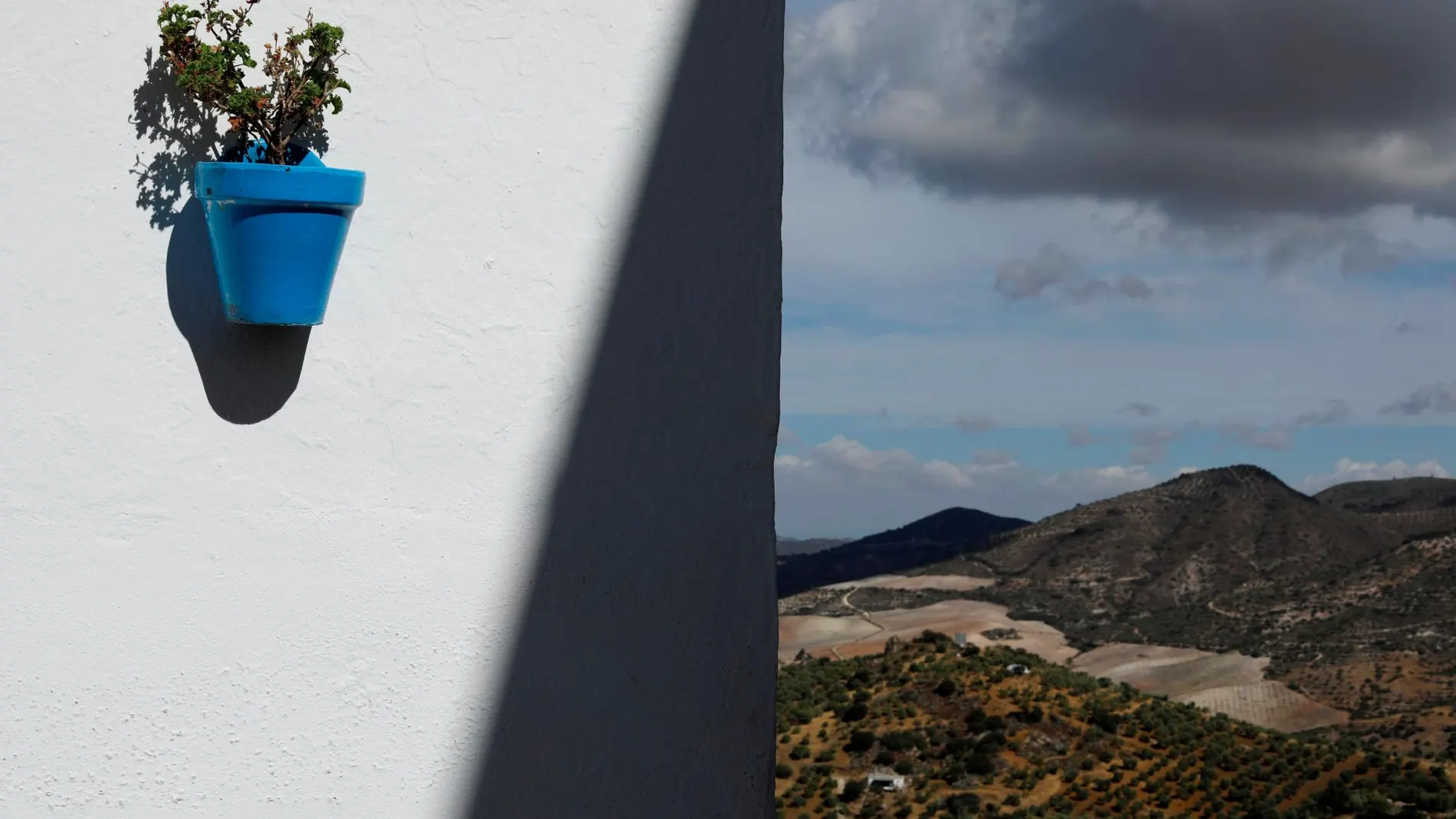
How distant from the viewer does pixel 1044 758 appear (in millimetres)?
29375

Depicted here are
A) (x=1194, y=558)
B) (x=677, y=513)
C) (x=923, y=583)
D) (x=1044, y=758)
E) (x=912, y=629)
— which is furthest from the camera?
(x=923, y=583)

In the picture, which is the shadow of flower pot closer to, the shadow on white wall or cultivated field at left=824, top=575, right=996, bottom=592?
the shadow on white wall

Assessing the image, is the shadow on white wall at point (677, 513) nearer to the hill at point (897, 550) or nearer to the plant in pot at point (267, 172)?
the plant in pot at point (267, 172)

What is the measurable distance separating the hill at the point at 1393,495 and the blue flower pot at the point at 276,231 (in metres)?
106

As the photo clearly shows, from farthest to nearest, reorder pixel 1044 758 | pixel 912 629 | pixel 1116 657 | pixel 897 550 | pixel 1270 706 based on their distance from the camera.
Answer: pixel 897 550 < pixel 912 629 < pixel 1116 657 < pixel 1270 706 < pixel 1044 758

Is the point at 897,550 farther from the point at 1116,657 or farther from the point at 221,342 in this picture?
the point at 221,342

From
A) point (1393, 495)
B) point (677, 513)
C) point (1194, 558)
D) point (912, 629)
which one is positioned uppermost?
point (1393, 495)

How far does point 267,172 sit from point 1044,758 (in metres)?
29.1

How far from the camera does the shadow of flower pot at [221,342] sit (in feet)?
9.30

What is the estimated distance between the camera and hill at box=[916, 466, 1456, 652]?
73.3 metres

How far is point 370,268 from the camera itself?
117 inches

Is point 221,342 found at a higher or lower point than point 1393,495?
lower

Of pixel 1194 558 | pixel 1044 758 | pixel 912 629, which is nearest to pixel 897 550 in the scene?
pixel 1194 558

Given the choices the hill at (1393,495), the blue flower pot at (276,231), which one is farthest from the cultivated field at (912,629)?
the blue flower pot at (276,231)
